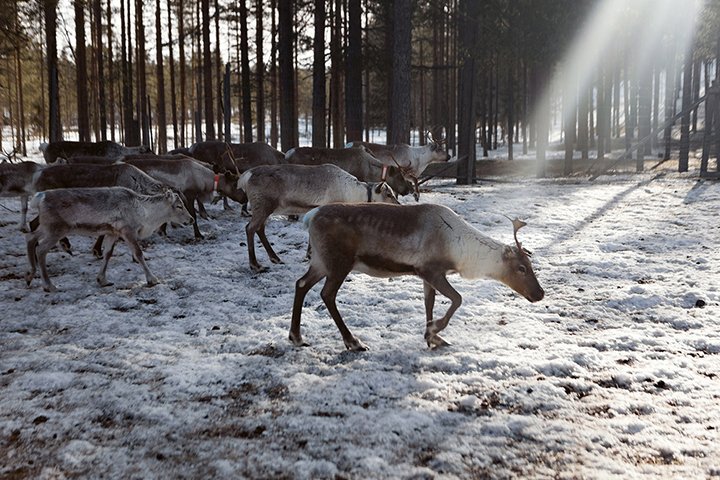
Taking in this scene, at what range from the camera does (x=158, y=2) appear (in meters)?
24.7

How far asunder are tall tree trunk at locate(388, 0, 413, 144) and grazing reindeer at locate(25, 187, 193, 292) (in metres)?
9.36

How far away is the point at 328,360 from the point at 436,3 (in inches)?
807

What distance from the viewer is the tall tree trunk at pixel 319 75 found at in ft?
56.7

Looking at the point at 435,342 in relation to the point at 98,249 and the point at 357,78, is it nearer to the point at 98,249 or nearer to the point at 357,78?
the point at 98,249

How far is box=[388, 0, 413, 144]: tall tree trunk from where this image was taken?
1528 centimetres

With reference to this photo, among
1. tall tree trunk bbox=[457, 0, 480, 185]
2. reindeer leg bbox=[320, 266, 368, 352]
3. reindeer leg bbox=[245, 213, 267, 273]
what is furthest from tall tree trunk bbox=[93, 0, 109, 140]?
reindeer leg bbox=[320, 266, 368, 352]

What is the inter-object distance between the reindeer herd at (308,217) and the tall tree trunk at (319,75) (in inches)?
179

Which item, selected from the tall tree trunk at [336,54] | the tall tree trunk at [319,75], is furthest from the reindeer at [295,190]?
the tall tree trunk at [336,54]

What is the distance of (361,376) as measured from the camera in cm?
442

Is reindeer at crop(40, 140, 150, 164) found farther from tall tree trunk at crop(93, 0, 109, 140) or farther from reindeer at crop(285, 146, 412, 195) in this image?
tall tree trunk at crop(93, 0, 109, 140)

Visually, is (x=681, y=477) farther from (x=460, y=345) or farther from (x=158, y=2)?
(x=158, y=2)

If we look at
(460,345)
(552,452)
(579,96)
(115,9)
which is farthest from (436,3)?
(552,452)

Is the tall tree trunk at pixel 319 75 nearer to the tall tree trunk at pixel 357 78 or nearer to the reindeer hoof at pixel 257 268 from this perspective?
the tall tree trunk at pixel 357 78

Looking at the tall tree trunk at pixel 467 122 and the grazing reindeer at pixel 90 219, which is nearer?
the grazing reindeer at pixel 90 219
